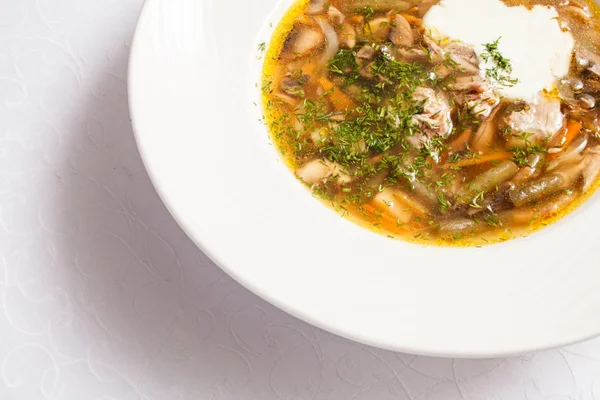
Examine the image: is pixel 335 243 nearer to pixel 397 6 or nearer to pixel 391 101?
pixel 391 101

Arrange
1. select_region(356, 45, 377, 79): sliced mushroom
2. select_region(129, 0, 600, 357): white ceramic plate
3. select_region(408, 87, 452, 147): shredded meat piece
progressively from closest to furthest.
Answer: select_region(129, 0, 600, 357): white ceramic plate → select_region(408, 87, 452, 147): shredded meat piece → select_region(356, 45, 377, 79): sliced mushroom

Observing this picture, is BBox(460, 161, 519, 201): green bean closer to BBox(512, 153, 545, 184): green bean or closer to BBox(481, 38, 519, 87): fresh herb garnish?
BBox(512, 153, 545, 184): green bean

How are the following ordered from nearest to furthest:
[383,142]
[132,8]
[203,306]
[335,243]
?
1. [335,243]
2. [203,306]
3. [383,142]
4. [132,8]

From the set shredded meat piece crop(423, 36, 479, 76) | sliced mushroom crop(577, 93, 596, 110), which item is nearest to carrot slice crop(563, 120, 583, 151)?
sliced mushroom crop(577, 93, 596, 110)

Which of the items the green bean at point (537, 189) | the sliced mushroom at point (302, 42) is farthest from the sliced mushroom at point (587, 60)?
the sliced mushroom at point (302, 42)

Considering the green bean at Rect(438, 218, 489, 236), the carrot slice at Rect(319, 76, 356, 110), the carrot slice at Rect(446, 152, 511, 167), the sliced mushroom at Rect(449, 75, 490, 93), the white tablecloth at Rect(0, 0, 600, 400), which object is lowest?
the white tablecloth at Rect(0, 0, 600, 400)

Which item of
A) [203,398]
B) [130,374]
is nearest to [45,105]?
[130,374]

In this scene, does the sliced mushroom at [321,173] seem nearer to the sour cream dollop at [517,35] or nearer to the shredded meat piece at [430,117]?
the shredded meat piece at [430,117]
